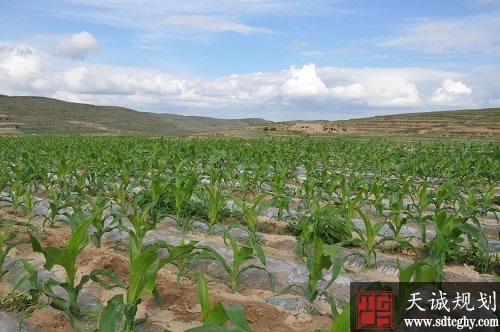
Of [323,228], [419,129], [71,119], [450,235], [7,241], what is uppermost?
[71,119]

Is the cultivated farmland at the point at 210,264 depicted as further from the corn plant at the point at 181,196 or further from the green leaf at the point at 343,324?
the green leaf at the point at 343,324

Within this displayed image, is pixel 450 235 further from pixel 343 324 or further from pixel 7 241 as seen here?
pixel 7 241

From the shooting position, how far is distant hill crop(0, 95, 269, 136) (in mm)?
88188

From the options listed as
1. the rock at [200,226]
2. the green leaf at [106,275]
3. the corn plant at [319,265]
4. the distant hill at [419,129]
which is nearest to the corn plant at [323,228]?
the corn plant at [319,265]

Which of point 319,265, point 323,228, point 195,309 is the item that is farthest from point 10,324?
point 323,228

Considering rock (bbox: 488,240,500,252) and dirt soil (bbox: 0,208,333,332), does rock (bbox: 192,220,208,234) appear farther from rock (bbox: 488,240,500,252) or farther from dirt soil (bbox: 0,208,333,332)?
rock (bbox: 488,240,500,252)

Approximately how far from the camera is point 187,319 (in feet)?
9.07

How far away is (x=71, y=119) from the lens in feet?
345

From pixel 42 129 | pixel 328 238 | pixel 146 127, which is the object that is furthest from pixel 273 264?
pixel 146 127

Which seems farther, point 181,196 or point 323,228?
point 181,196

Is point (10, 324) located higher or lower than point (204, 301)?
lower

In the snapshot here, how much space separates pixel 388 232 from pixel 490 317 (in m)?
2.29

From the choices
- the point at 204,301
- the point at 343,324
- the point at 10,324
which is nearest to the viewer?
the point at 343,324

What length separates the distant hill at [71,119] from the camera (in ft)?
289
